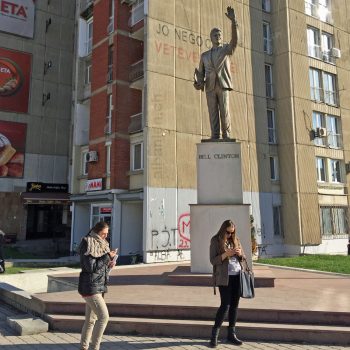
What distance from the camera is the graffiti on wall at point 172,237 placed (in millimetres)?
18688

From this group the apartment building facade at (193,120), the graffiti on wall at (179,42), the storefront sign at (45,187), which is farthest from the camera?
the storefront sign at (45,187)

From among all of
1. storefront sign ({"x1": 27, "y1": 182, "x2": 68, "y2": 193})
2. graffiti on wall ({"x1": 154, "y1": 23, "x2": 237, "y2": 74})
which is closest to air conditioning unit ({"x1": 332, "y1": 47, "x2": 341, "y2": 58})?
graffiti on wall ({"x1": 154, "y1": 23, "x2": 237, "y2": 74})

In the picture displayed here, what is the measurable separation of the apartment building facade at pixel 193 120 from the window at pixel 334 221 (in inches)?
4.0

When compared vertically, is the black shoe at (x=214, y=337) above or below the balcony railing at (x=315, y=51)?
below

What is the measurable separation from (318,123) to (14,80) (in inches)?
899

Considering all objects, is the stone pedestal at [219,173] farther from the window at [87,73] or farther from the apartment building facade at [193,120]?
the window at [87,73]

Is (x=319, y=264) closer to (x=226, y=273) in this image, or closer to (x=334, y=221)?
(x=226, y=273)

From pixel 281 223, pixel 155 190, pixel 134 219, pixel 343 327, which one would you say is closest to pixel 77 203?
pixel 134 219

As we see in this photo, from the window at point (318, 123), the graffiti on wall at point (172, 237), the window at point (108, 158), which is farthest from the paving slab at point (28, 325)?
the window at point (318, 123)

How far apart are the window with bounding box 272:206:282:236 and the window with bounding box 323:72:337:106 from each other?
342 inches

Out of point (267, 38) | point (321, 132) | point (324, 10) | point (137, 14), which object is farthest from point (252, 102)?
point (324, 10)

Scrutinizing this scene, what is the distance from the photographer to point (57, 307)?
719cm

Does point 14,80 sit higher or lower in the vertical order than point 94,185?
higher

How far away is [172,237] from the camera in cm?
1922
